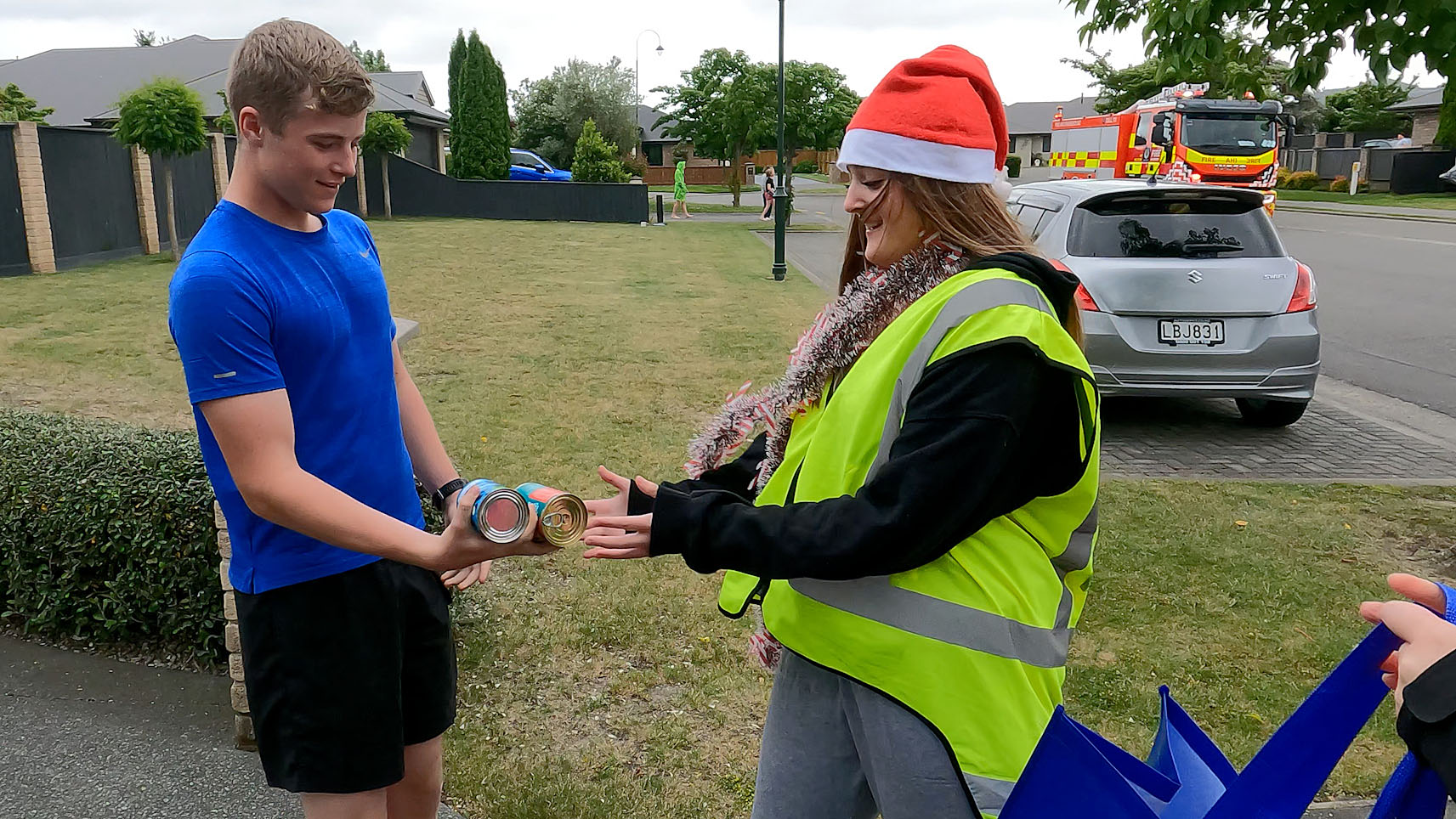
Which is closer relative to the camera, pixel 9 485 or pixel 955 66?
pixel 955 66

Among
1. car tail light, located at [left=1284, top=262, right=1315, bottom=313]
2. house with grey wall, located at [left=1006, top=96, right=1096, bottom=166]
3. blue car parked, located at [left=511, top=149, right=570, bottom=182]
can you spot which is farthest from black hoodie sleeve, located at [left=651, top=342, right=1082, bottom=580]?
house with grey wall, located at [left=1006, top=96, right=1096, bottom=166]

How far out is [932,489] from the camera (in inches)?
59.1

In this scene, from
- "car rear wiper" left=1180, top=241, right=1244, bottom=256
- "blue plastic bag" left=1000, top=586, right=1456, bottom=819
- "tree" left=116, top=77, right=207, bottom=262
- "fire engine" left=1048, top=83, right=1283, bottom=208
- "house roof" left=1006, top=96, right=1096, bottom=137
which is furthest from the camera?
"house roof" left=1006, top=96, right=1096, bottom=137

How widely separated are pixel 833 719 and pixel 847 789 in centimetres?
14

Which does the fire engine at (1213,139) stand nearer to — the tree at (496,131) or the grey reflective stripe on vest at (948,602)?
the tree at (496,131)

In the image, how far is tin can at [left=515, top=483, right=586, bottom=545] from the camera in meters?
1.72

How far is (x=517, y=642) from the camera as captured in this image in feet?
13.3

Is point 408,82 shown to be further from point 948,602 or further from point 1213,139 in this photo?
point 948,602

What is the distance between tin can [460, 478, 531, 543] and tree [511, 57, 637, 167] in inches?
2263

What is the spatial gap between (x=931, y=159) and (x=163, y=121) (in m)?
17.6

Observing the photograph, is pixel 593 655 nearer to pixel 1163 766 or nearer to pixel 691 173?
pixel 1163 766

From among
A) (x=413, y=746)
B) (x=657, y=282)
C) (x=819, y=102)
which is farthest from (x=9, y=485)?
(x=819, y=102)

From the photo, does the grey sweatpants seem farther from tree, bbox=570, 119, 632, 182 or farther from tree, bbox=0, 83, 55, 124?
tree, bbox=570, 119, 632, 182

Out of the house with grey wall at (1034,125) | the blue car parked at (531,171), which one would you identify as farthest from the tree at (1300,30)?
the house with grey wall at (1034,125)
